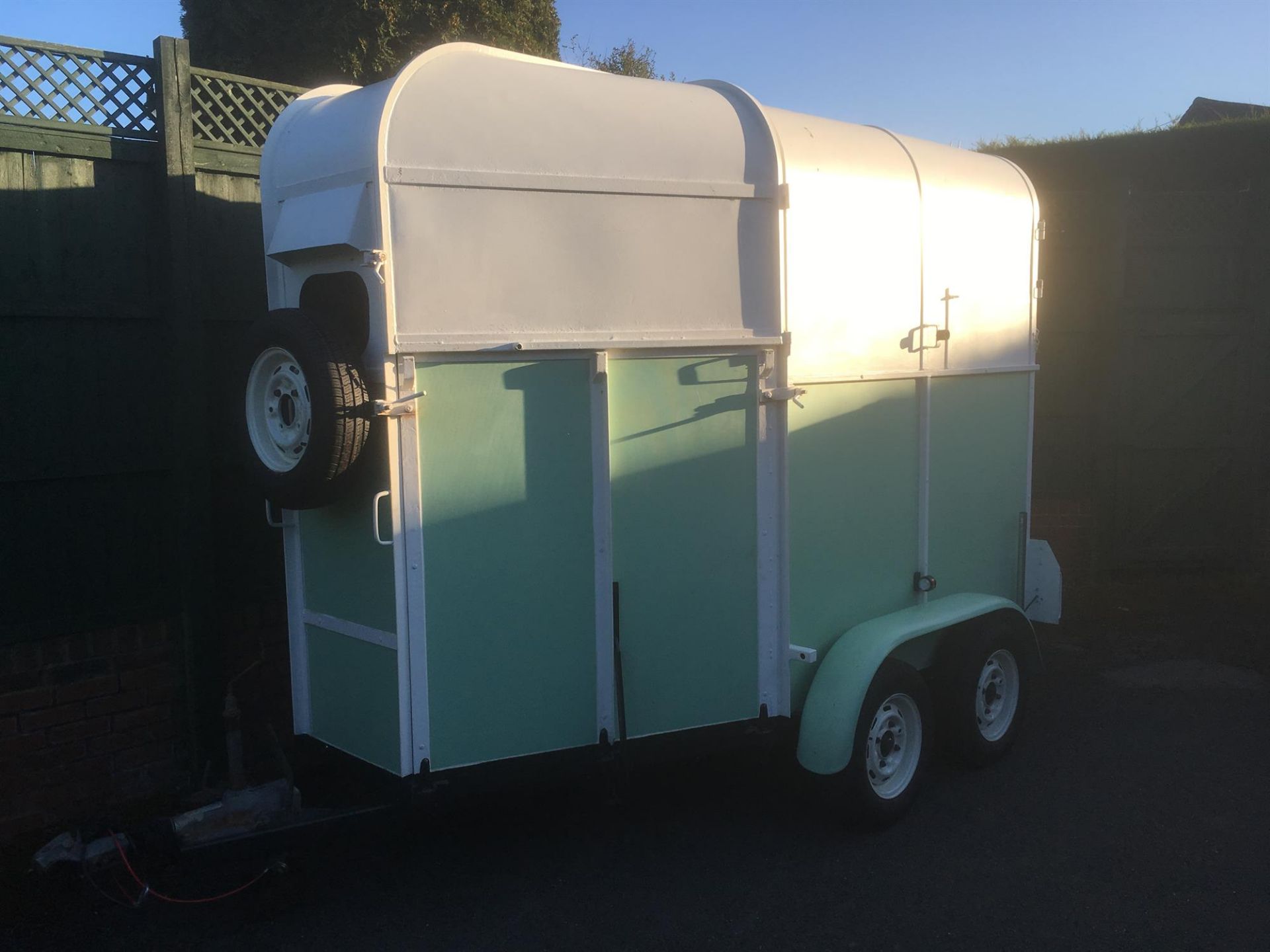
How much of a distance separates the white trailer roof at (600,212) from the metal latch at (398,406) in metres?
0.19

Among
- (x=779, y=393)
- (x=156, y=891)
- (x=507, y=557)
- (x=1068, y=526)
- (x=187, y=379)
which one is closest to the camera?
(x=507, y=557)

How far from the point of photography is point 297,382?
13.1 feet

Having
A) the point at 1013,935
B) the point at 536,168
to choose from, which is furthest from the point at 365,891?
the point at 536,168

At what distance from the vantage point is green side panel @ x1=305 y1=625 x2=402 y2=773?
13.2 feet

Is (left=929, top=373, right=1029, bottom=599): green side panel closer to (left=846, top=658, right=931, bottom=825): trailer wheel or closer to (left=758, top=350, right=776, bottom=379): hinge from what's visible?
(left=846, top=658, right=931, bottom=825): trailer wheel

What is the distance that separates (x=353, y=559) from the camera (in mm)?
4203

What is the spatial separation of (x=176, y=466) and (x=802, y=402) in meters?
2.89

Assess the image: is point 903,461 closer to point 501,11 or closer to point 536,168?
point 536,168

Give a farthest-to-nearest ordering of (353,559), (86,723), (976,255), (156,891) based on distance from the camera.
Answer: (976,255) → (86,723) → (156,891) → (353,559)

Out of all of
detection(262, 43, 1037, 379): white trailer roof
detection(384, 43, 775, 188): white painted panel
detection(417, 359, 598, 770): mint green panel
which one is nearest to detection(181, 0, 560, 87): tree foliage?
detection(262, 43, 1037, 379): white trailer roof

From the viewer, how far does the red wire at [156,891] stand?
391cm

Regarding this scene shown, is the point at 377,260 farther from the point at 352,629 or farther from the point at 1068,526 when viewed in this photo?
the point at 1068,526

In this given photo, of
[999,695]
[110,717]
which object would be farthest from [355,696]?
[999,695]

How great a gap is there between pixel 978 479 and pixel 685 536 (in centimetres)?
207
